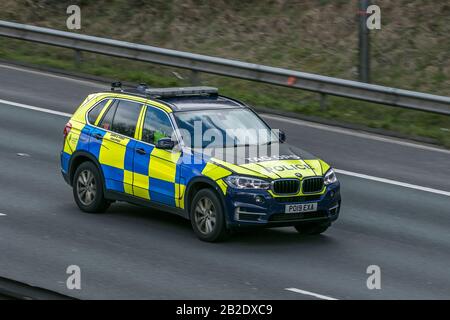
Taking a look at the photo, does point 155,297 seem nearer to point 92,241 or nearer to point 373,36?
point 92,241

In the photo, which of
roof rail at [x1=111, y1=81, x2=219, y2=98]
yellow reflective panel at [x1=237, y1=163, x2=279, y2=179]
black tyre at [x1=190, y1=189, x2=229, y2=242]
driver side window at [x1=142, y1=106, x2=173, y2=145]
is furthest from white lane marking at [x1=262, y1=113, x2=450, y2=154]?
black tyre at [x1=190, y1=189, x2=229, y2=242]

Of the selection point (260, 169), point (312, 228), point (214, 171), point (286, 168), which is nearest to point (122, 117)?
point (214, 171)

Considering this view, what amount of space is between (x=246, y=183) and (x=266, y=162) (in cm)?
50

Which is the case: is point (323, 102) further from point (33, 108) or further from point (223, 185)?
point (223, 185)

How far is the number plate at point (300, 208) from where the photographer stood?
46.1ft

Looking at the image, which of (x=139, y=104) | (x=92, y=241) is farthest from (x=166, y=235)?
(x=139, y=104)

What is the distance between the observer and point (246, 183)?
13922 mm

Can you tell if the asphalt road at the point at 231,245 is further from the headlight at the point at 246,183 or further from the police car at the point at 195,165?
the headlight at the point at 246,183

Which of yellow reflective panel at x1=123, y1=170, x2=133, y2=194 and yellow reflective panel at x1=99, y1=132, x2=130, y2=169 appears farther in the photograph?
yellow reflective panel at x1=99, y1=132, x2=130, y2=169

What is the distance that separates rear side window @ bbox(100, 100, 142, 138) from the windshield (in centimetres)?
73

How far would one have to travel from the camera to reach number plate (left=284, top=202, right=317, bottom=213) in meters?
14.1

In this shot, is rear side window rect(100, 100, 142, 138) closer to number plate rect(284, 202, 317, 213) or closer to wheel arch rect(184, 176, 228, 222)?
wheel arch rect(184, 176, 228, 222)

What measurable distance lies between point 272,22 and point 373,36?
109 inches

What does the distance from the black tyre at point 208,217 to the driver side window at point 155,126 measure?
45.2 inches
